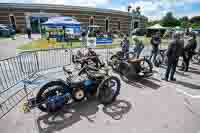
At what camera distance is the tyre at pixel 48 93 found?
3.23 meters

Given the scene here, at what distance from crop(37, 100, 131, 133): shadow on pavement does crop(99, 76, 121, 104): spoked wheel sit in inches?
6.7

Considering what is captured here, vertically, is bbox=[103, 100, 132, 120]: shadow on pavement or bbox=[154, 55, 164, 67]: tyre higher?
bbox=[154, 55, 164, 67]: tyre

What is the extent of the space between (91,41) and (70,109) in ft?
20.8

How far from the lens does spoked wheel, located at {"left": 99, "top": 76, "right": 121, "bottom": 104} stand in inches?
148

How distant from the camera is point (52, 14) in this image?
3316 centimetres

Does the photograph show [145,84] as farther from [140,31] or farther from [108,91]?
[140,31]

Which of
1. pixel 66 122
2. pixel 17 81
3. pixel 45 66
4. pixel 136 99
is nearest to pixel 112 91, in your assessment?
pixel 136 99

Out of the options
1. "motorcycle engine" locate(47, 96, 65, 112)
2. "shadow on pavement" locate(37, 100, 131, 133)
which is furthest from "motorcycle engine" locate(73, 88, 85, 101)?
"motorcycle engine" locate(47, 96, 65, 112)

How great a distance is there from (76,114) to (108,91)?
112 cm

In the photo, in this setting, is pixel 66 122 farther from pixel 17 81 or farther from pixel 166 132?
pixel 17 81

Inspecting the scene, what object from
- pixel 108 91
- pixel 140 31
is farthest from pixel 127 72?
pixel 140 31

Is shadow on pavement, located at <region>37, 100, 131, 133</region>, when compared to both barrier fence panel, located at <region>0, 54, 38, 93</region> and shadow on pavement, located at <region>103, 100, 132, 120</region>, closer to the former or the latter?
shadow on pavement, located at <region>103, 100, 132, 120</region>

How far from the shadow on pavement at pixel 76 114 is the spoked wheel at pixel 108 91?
0.56ft

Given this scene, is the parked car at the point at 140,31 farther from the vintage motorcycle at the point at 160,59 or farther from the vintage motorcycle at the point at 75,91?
the vintage motorcycle at the point at 75,91
